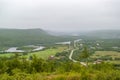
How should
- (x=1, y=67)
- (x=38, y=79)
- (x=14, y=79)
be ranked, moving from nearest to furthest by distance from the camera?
(x=14, y=79), (x=38, y=79), (x=1, y=67)

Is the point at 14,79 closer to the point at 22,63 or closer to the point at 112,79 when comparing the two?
the point at 112,79

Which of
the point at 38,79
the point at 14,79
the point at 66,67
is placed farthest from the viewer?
the point at 66,67

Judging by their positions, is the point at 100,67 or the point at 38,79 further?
the point at 100,67

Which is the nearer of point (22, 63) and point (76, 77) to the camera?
point (76, 77)

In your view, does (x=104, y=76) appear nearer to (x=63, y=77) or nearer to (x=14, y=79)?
(x=63, y=77)

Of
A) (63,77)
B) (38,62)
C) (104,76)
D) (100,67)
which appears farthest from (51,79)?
(100,67)

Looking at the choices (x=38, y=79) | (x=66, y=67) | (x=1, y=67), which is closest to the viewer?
(x=38, y=79)

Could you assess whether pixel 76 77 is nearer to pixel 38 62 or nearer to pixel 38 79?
pixel 38 79

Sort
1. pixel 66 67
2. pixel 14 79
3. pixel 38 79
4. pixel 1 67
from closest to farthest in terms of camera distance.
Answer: pixel 14 79 → pixel 38 79 → pixel 1 67 → pixel 66 67

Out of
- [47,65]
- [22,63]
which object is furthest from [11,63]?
[47,65]
